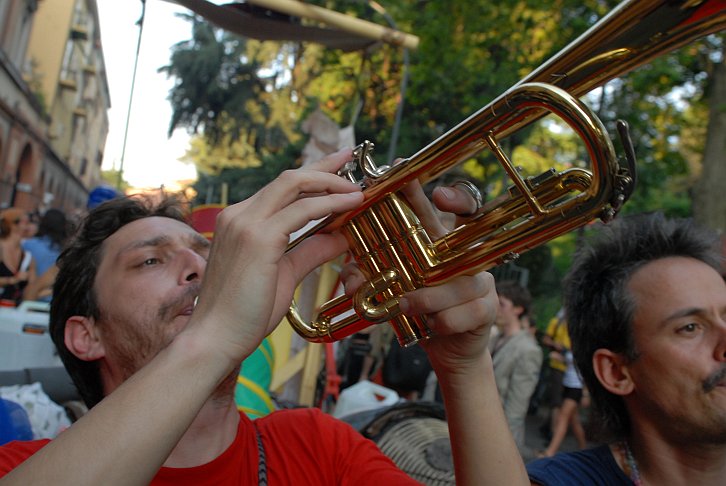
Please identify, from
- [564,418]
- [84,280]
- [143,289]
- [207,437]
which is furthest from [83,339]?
[564,418]

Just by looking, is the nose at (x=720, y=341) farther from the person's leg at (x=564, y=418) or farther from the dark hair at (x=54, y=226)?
the dark hair at (x=54, y=226)

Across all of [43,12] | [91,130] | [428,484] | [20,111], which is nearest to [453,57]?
[43,12]

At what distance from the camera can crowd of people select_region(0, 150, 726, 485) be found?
104 centimetres

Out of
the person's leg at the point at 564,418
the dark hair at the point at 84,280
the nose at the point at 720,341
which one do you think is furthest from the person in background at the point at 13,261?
the person's leg at the point at 564,418

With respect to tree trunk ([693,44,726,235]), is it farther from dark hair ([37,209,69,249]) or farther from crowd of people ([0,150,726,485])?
dark hair ([37,209,69,249])

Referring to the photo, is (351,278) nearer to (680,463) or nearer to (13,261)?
(680,463)

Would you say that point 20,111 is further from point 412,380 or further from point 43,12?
point 412,380

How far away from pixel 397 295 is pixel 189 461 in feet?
2.27

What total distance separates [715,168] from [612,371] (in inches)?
294

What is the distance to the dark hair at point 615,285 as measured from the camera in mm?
1925

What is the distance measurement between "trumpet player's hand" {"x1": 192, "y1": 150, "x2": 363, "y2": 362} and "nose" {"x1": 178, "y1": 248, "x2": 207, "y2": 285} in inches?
20.1

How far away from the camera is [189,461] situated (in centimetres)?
150

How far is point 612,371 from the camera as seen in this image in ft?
6.27

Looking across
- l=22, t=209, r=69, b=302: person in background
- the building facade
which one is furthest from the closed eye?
the building facade
